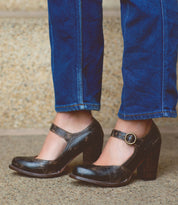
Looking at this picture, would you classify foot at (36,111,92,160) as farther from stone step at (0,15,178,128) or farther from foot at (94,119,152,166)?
stone step at (0,15,178,128)

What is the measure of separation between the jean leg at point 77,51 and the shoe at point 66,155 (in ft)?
0.22

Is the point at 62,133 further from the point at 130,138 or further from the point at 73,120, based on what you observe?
the point at 130,138

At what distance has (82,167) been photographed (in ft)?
2.36

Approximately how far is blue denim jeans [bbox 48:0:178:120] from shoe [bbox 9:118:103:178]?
7 centimetres

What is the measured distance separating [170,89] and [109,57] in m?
0.69

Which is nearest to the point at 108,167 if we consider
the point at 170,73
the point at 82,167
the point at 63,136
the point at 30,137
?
the point at 82,167

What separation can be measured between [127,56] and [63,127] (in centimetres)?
26

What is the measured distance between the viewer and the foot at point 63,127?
81cm

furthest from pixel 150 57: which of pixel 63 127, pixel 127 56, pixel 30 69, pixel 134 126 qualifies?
pixel 30 69

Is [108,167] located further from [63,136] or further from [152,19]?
[152,19]

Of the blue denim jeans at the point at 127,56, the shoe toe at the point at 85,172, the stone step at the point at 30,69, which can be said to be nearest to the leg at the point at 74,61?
the blue denim jeans at the point at 127,56

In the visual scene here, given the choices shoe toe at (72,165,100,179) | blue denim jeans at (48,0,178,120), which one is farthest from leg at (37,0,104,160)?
shoe toe at (72,165,100,179)

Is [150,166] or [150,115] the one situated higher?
[150,115]

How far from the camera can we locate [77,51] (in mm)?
795
